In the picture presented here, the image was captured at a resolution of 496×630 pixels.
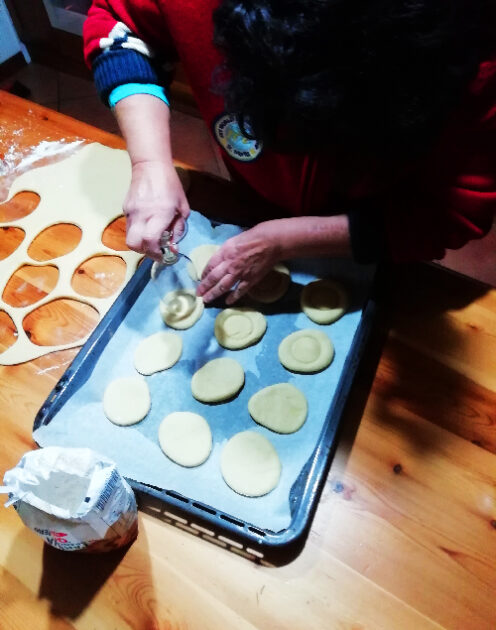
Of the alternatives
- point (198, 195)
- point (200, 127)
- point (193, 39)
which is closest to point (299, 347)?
point (198, 195)

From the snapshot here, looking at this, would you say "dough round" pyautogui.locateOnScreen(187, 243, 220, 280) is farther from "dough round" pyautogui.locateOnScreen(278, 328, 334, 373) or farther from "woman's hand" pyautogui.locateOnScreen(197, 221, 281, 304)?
"dough round" pyautogui.locateOnScreen(278, 328, 334, 373)

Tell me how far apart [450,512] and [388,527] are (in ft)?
0.30

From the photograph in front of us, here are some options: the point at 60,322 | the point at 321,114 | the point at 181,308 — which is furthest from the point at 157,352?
the point at 321,114

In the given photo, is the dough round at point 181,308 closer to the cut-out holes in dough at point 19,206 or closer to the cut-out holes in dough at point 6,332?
the cut-out holes in dough at point 6,332

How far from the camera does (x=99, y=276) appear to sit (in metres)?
0.99

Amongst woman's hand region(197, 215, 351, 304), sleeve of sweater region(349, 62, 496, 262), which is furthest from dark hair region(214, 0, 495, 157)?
woman's hand region(197, 215, 351, 304)

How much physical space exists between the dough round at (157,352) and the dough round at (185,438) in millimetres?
93

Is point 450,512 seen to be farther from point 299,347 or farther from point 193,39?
point 193,39

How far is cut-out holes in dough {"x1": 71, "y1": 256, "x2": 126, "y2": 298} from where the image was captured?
38.4 inches

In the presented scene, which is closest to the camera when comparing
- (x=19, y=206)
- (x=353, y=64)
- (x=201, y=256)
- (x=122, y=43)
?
(x=353, y=64)

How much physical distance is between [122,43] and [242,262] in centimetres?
42

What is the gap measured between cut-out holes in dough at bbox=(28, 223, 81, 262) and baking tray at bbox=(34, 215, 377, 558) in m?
0.28

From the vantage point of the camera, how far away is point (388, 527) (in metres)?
0.72

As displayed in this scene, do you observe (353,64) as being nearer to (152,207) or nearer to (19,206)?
(152,207)
